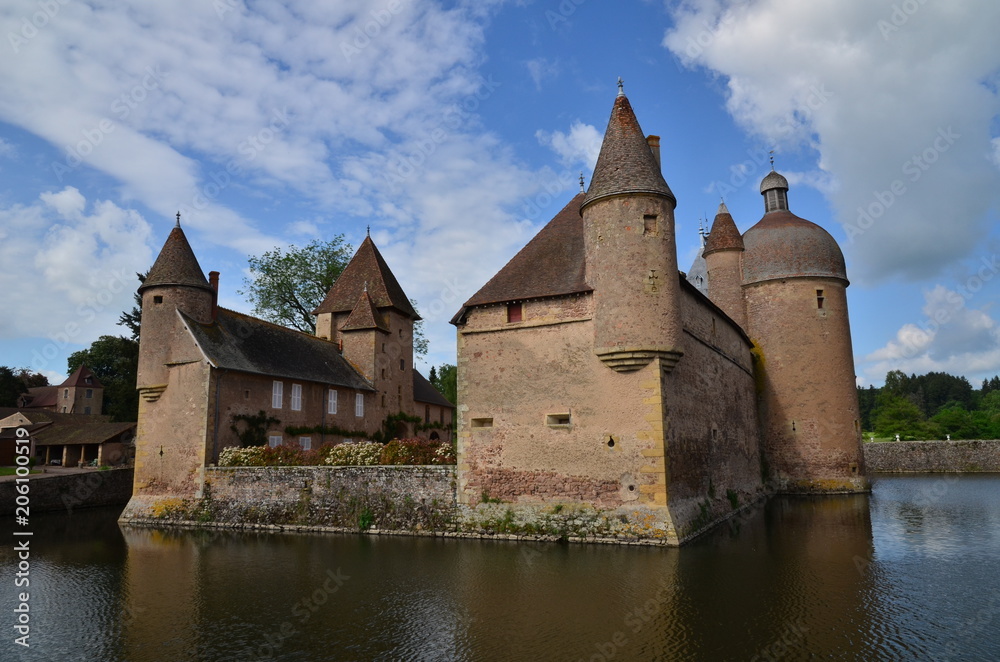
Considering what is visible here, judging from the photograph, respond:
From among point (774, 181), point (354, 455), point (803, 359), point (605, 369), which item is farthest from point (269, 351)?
point (774, 181)

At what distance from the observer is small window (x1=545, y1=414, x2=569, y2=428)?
1586cm

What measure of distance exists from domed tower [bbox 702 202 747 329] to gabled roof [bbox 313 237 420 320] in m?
15.5

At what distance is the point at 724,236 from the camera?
98.2 feet

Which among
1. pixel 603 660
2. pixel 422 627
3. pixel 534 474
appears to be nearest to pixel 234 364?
pixel 534 474

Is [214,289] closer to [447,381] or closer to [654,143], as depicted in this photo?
[654,143]

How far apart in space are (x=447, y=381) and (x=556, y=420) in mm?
41961

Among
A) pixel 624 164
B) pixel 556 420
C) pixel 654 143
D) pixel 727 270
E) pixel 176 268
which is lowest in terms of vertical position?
pixel 556 420

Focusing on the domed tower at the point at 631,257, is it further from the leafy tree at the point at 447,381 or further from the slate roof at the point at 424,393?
the leafy tree at the point at 447,381

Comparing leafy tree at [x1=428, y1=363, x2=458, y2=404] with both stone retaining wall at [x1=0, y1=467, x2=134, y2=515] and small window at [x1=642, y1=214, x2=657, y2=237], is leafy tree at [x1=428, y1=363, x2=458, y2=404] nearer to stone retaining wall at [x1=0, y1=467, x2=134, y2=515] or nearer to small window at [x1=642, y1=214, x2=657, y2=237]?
stone retaining wall at [x1=0, y1=467, x2=134, y2=515]

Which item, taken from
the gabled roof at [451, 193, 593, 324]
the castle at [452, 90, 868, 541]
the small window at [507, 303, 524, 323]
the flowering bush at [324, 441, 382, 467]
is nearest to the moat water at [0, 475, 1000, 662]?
the castle at [452, 90, 868, 541]

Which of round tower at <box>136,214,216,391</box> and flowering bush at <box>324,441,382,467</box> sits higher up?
round tower at <box>136,214,216,391</box>

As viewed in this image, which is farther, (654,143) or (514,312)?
(654,143)

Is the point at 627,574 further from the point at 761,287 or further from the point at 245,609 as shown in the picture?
the point at 761,287

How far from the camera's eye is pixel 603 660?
7195mm
